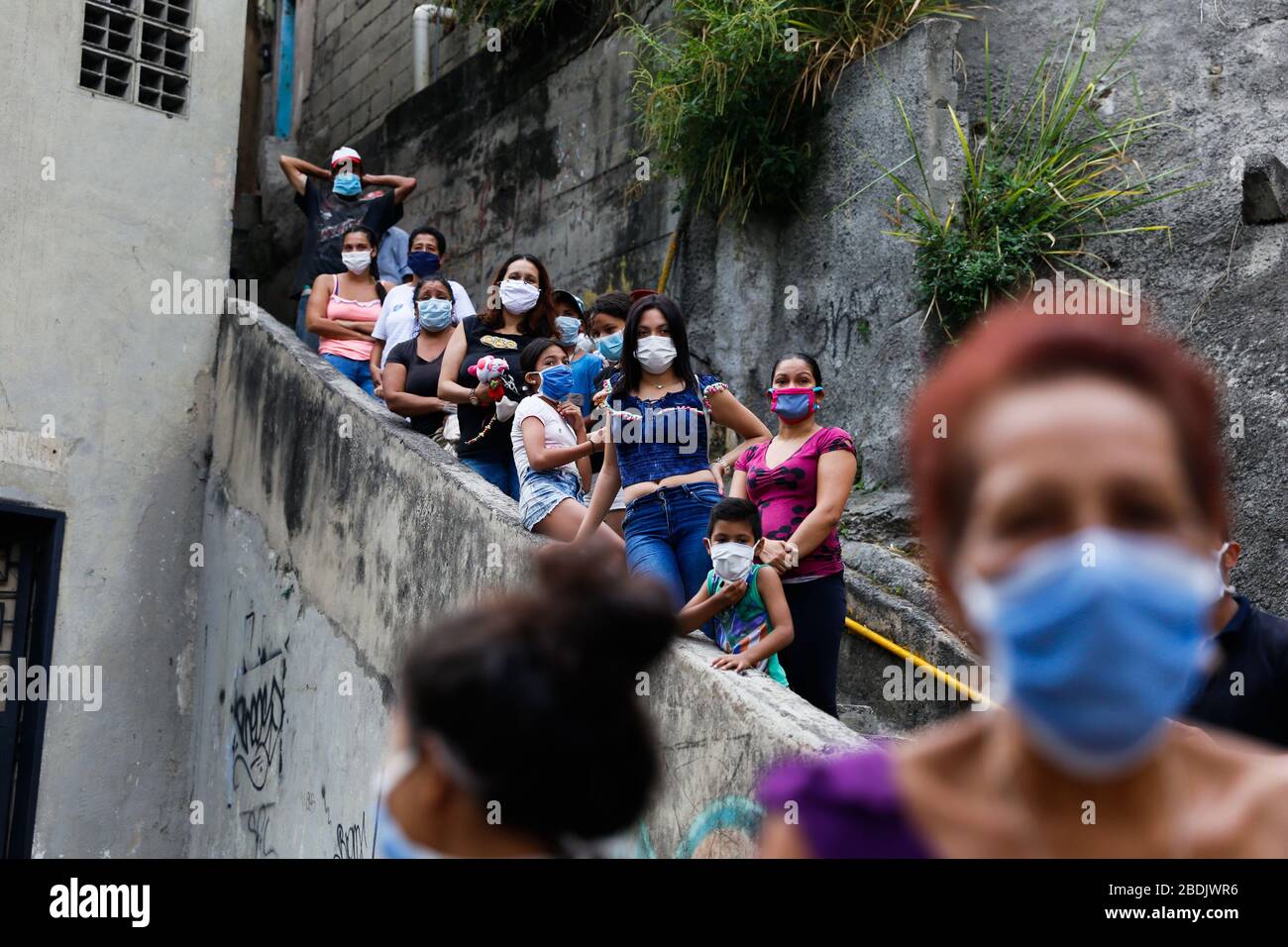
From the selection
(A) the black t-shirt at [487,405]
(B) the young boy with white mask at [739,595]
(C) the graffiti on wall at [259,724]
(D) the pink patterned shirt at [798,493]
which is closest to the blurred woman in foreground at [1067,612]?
(B) the young boy with white mask at [739,595]

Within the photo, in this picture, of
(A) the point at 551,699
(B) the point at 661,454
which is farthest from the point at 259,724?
(A) the point at 551,699

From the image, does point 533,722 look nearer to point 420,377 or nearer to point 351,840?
point 351,840

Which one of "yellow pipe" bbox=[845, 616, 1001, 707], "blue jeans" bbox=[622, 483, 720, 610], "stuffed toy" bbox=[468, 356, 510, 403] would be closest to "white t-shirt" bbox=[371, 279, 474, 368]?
"stuffed toy" bbox=[468, 356, 510, 403]

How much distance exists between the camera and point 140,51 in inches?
381

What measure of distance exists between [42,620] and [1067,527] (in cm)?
869

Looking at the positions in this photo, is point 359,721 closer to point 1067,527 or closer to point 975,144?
point 975,144

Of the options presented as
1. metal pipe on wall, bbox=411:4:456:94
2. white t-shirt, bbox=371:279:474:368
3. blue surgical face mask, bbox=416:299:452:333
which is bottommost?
blue surgical face mask, bbox=416:299:452:333

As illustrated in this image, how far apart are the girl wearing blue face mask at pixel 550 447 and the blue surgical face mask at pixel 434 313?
0.95 meters

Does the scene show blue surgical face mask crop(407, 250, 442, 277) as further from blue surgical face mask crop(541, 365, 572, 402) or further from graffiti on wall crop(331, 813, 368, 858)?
graffiti on wall crop(331, 813, 368, 858)

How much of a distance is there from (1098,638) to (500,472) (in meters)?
5.47

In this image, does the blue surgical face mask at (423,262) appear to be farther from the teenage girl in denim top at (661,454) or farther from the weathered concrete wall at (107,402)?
the teenage girl in denim top at (661,454)

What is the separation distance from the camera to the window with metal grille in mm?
9500

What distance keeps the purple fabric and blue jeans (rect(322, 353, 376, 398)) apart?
720cm
